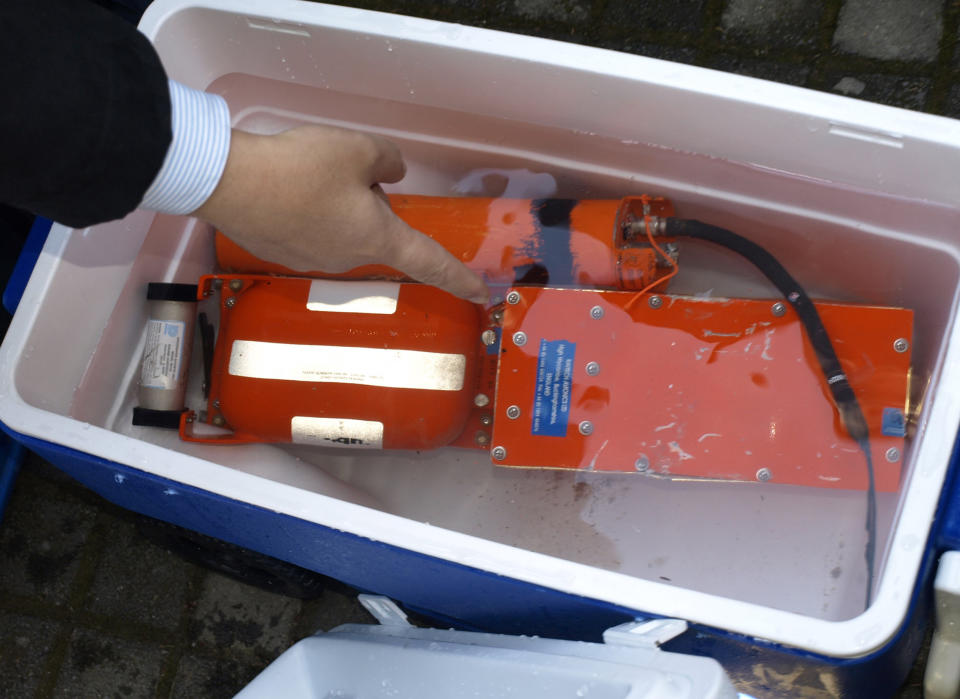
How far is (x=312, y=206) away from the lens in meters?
0.96

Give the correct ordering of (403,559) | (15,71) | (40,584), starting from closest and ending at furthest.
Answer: (15,71) → (403,559) → (40,584)

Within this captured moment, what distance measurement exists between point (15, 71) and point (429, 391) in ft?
2.17

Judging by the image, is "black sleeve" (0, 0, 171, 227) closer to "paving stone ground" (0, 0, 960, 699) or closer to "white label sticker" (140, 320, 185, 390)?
"white label sticker" (140, 320, 185, 390)

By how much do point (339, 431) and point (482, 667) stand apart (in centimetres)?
42

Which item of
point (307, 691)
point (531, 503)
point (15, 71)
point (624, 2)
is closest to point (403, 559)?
point (307, 691)

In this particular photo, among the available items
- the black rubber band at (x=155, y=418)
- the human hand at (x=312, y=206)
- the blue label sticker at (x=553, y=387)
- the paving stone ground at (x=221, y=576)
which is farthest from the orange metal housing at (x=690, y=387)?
the paving stone ground at (x=221, y=576)

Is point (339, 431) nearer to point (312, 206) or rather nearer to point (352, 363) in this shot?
point (352, 363)

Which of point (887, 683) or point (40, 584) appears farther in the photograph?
point (40, 584)

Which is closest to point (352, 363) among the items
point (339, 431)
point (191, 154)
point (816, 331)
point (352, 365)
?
point (352, 365)

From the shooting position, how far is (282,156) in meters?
0.94

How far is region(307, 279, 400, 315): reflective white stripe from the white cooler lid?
0.46 metres

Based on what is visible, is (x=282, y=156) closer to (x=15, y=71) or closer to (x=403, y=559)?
(x=15, y=71)

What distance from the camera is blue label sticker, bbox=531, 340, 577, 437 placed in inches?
49.9

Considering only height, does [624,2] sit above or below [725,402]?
above
